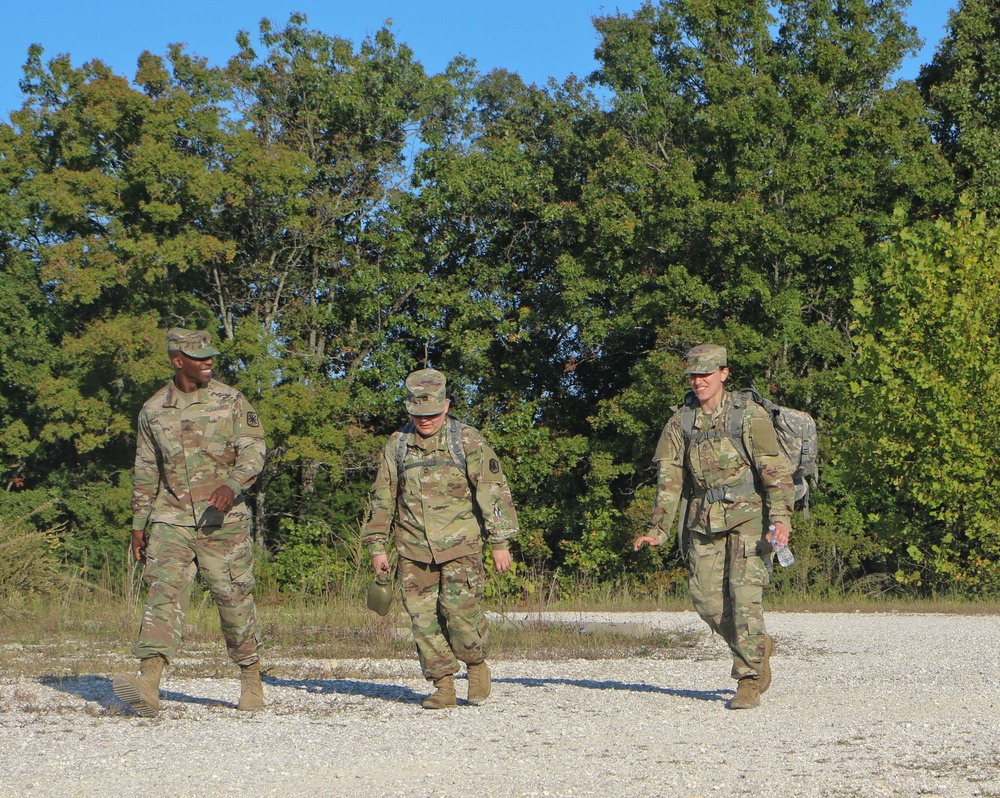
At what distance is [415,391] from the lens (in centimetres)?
754

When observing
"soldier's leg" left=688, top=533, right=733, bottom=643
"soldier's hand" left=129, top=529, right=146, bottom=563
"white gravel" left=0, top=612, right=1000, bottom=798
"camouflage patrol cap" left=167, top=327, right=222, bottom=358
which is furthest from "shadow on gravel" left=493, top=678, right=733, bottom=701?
"camouflage patrol cap" left=167, top=327, right=222, bottom=358

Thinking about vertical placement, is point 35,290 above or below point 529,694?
above

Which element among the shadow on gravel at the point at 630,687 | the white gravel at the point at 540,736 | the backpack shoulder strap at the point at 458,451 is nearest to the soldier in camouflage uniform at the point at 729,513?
the white gravel at the point at 540,736

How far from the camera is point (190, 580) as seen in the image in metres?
7.57

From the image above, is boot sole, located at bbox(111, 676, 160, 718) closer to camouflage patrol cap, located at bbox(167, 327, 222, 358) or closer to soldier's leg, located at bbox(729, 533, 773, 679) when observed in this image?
camouflage patrol cap, located at bbox(167, 327, 222, 358)

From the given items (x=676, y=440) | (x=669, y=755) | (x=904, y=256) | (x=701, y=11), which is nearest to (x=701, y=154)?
(x=701, y=11)

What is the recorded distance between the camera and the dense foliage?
2780 centimetres

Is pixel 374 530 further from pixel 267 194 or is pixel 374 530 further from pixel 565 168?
pixel 565 168

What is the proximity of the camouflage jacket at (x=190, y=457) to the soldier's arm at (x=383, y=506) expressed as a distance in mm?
704

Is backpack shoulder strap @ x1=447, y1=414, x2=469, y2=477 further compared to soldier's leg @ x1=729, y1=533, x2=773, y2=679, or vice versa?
backpack shoulder strap @ x1=447, y1=414, x2=469, y2=477

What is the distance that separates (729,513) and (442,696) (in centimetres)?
197

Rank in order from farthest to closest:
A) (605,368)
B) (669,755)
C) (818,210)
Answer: (605,368) → (818,210) → (669,755)

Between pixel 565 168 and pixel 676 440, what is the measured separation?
1045 inches

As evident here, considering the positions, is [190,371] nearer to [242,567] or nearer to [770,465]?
[242,567]
